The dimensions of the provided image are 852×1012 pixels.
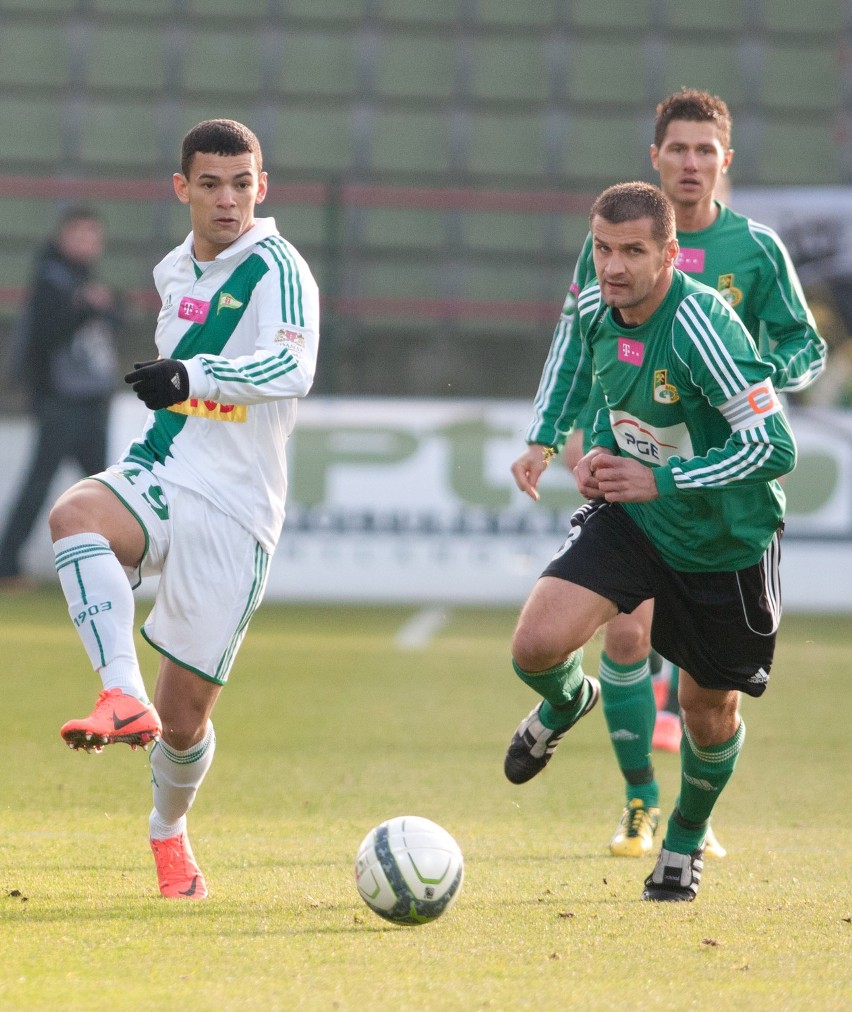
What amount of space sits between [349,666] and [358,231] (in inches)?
245

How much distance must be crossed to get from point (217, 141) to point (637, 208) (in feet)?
3.47

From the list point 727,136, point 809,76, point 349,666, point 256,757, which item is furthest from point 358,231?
point 727,136

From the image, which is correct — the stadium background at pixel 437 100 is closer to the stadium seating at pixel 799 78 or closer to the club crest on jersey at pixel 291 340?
the stadium seating at pixel 799 78

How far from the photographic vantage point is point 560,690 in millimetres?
4824

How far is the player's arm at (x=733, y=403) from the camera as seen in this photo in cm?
424

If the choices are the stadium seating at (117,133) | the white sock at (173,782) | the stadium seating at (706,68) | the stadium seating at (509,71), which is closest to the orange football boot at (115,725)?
the white sock at (173,782)

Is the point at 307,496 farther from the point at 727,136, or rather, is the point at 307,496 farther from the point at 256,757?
the point at 727,136

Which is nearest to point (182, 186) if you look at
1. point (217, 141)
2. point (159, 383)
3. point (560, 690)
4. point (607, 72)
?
point (217, 141)

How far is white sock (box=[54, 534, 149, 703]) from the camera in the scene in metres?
4.20

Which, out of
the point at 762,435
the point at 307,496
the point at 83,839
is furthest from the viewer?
the point at 307,496

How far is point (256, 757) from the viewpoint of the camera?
699 cm

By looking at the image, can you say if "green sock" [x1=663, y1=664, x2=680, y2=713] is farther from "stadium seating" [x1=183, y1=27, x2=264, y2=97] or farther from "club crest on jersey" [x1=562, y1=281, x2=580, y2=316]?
"stadium seating" [x1=183, y1=27, x2=264, y2=97]

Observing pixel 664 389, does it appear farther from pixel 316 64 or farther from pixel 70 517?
pixel 316 64

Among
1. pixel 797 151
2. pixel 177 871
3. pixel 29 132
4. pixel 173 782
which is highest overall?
pixel 797 151
